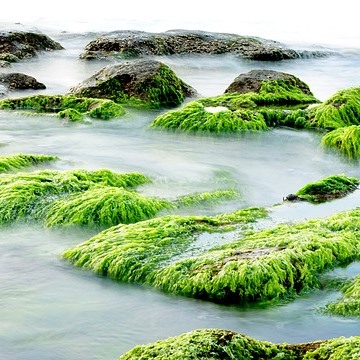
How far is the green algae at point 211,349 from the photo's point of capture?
342 cm

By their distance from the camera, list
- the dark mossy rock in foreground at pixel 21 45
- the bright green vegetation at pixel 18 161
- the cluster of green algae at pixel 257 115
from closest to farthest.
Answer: the bright green vegetation at pixel 18 161 < the cluster of green algae at pixel 257 115 < the dark mossy rock in foreground at pixel 21 45

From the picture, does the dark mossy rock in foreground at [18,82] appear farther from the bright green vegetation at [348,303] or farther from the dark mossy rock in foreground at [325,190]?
the bright green vegetation at [348,303]

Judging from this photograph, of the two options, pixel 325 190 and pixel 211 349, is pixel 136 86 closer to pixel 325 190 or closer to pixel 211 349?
pixel 325 190

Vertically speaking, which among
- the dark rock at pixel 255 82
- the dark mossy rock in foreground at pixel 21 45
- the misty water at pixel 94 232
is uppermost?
the dark mossy rock in foreground at pixel 21 45

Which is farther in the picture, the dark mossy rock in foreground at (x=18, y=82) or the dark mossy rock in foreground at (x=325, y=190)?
the dark mossy rock in foreground at (x=18, y=82)

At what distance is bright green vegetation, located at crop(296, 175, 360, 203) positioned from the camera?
23.4ft

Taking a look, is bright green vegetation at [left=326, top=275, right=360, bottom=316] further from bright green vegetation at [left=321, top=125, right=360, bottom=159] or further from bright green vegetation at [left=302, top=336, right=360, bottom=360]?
bright green vegetation at [left=321, top=125, right=360, bottom=159]

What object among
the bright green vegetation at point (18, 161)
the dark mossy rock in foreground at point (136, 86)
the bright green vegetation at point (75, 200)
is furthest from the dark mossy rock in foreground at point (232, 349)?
the dark mossy rock in foreground at point (136, 86)

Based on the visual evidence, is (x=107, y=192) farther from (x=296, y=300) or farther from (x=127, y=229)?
(x=296, y=300)

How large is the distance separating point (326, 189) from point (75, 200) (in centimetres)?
267

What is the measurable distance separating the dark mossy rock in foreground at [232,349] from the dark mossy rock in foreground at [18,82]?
11129 millimetres

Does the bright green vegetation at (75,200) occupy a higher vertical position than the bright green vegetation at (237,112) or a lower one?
lower

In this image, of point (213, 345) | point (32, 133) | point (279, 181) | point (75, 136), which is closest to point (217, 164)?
point (279, 181)

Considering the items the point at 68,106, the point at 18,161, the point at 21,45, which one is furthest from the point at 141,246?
the point at 21,45
